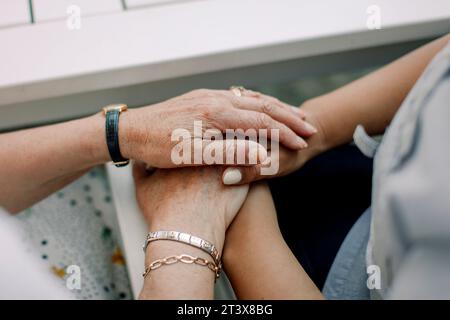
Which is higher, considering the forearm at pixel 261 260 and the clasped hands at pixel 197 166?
the clasped hands at pixel 197 166

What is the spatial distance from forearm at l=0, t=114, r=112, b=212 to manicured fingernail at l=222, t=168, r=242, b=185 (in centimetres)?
16

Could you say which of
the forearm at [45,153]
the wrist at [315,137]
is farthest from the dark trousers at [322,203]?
the forearm at [45,153]

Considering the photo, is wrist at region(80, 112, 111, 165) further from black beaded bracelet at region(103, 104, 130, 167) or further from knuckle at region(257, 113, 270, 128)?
knuckle at region(257, 113, 270, 128)

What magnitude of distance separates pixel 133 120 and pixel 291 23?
0.25 meters

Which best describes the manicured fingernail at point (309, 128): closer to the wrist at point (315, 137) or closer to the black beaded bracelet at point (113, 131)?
the wrist at point (315, 137)

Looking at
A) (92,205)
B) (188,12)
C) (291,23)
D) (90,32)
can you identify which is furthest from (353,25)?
(92,205)

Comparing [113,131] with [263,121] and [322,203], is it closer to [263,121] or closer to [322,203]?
[263,121]

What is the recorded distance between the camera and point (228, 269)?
51cm

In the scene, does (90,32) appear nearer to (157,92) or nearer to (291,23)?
(157,92)

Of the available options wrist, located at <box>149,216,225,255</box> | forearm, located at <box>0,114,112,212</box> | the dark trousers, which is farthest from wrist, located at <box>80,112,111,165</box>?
the dark trousers

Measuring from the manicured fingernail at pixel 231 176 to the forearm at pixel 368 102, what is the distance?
0.52 ft

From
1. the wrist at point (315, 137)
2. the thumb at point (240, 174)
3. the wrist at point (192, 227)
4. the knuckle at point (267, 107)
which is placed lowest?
the wrist at point (192, 227)

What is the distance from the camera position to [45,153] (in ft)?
1.83

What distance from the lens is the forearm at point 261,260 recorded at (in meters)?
0.46
